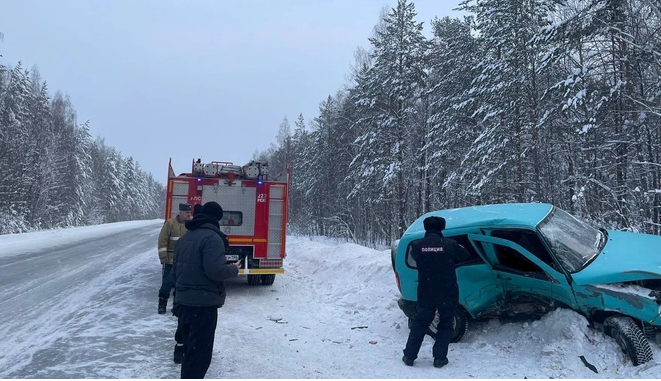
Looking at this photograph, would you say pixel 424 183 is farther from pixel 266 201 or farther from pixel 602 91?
pixel 266 201

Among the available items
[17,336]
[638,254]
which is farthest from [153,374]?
[638,254]

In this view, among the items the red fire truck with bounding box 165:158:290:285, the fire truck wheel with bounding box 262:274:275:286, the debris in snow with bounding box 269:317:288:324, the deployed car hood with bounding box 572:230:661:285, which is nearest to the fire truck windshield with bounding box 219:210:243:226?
the red fire truck with bounding box 165:158:290:285

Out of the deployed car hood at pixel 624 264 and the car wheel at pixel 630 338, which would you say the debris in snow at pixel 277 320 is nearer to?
the deployed car hood at pixel 624 264

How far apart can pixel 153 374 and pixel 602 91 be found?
1317 centimetres

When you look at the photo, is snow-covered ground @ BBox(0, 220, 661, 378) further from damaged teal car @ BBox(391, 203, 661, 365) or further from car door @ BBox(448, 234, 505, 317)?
car door @ BBox(448, 234, 505, 317)

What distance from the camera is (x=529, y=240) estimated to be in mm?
5637

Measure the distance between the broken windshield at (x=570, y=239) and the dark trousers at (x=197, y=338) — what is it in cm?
414

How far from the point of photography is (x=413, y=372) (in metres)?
5.03

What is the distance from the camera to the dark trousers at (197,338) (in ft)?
13.6

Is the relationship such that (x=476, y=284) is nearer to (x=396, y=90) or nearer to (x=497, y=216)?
(x=497, y=216)

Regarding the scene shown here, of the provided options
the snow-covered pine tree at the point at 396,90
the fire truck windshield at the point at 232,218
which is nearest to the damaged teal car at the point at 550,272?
the fire truck windshield at the point at 232,218

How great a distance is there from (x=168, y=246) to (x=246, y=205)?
8.45ft

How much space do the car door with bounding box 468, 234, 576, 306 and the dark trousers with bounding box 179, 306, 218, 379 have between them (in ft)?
11.9

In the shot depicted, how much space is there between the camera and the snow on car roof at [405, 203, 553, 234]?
581cm
